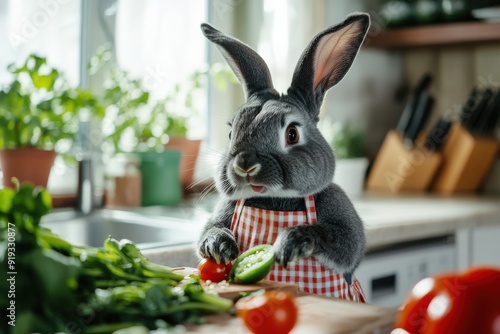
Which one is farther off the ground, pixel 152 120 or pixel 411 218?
pixel 152 120

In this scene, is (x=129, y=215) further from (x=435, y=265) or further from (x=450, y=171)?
(x=450, y=171)

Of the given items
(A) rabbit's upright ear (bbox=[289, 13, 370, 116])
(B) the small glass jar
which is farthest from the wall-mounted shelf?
(A) rabbit's upright ear (bbox=[289, 13, 370, 116])

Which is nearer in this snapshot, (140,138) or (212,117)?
(140,138)

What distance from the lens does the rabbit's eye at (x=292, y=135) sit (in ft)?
3.42

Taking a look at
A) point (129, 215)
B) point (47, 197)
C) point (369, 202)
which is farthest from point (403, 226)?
point (47, 197)

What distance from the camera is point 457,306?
73cm

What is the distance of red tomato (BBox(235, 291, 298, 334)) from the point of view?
28.5 inches

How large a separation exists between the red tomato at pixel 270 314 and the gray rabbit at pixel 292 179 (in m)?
0.21

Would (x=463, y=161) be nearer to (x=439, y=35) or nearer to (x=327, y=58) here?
(x=439, y=35)

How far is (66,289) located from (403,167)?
7.61ft

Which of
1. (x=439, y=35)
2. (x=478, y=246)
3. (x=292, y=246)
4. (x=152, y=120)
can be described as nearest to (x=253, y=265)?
(x=292, y=246)

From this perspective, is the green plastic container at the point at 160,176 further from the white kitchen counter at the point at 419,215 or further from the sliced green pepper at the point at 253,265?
the sliced green pepper at the point at 253,265

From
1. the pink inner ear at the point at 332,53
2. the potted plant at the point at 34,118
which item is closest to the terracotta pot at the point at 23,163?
the potted plant at the point at 34,118

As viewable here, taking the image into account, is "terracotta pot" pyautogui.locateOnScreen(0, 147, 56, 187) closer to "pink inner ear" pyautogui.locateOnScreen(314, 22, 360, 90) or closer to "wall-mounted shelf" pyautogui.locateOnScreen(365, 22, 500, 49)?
"pink inner ear" pyautogui.locateOnScreen(314, 22, 360, 90)
